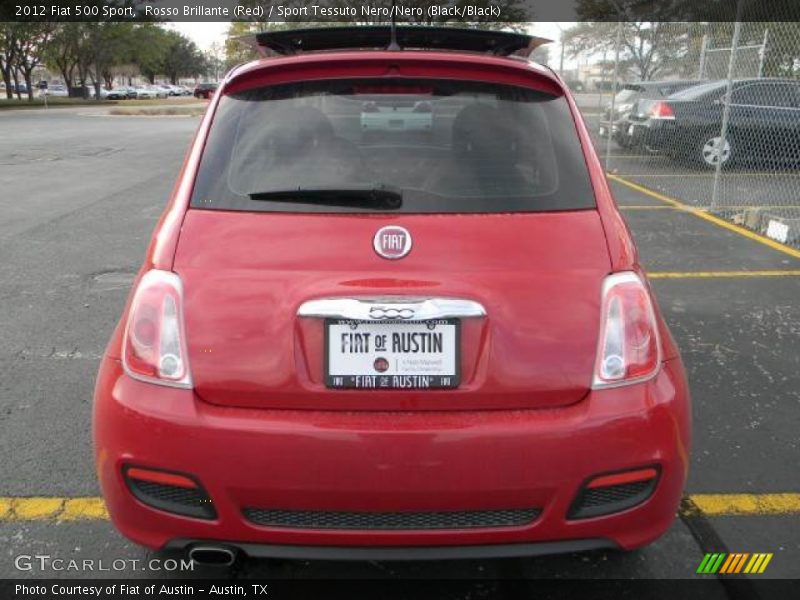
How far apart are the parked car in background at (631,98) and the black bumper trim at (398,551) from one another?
1155cm

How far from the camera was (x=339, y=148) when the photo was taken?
2.26 metres

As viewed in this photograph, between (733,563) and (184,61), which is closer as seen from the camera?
(733,563)

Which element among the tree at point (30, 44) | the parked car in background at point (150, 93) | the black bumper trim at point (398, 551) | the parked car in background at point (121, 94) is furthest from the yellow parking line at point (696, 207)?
the parked car in background at point (150, 93)

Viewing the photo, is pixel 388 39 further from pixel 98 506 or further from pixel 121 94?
pixel 121 94

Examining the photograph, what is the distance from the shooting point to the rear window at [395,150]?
211 centimetres

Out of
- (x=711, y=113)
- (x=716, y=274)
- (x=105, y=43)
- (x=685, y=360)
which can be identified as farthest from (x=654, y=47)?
(x=105, y=43)

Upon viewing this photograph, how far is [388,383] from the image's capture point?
75.2 inches

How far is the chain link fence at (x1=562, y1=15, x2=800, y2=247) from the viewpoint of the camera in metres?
9.95

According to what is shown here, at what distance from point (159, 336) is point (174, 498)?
0.45 m

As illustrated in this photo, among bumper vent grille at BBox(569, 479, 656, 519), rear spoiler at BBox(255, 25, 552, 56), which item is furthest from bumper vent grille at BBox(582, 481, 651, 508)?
rear spoiler at BBox(255, 25, 552, 56)

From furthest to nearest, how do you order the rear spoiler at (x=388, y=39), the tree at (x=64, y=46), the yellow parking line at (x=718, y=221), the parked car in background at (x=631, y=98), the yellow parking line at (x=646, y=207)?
the tree at (x=64, y=46) → the parked car in background at (x=631, y=98) → the yellow parking line at (x=646, y=207) → the yellow parking line at (x=718, y=221) → the rear spoiler at (x=388, y=39)

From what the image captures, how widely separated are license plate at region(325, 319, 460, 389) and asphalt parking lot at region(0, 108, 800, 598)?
2.78 feet

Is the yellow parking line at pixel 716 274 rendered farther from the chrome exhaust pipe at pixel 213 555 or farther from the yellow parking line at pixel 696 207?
the chrome exhaust pipe at pixel 213 555

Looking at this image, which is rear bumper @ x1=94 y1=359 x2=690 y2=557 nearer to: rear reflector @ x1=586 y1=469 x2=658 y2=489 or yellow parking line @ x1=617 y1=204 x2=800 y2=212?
rear reflector @ x1=586 y1=469 x2=658 y2=489
